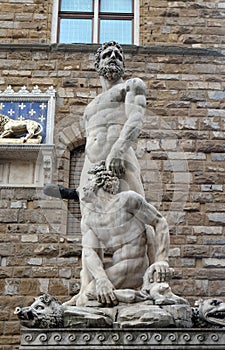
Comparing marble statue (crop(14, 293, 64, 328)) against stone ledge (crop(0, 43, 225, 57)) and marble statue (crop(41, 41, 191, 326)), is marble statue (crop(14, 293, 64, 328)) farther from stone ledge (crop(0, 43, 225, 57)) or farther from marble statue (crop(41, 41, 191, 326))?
stone ledge (crop(0, 43, 225, 57))

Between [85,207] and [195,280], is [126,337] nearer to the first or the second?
[85,207]

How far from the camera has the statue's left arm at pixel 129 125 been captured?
5258mm

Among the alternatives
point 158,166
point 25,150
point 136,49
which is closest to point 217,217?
point 158,166

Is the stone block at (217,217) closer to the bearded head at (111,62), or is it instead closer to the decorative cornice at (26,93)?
the decorative cornice at (26,93)

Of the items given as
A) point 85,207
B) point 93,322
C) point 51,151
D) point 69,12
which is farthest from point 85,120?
point 69,12

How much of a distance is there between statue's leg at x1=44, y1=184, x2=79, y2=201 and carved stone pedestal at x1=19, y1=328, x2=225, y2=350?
172cm

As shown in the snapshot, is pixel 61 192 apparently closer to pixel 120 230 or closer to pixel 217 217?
pixel 120 230

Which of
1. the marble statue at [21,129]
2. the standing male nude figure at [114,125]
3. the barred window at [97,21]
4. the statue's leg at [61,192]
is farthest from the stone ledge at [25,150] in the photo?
the standing male nude figure at [114,125]

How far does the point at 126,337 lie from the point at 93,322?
28cm

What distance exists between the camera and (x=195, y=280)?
26.5 feet

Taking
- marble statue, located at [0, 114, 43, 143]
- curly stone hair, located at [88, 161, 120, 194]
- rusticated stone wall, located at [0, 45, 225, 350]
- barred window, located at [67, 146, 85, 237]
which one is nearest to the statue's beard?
curly stone hair, located at [88, 161, 120, 194]

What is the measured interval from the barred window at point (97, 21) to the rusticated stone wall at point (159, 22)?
17 cm

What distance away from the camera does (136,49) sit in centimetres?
946

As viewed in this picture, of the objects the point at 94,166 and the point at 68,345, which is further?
the point at 94,166
